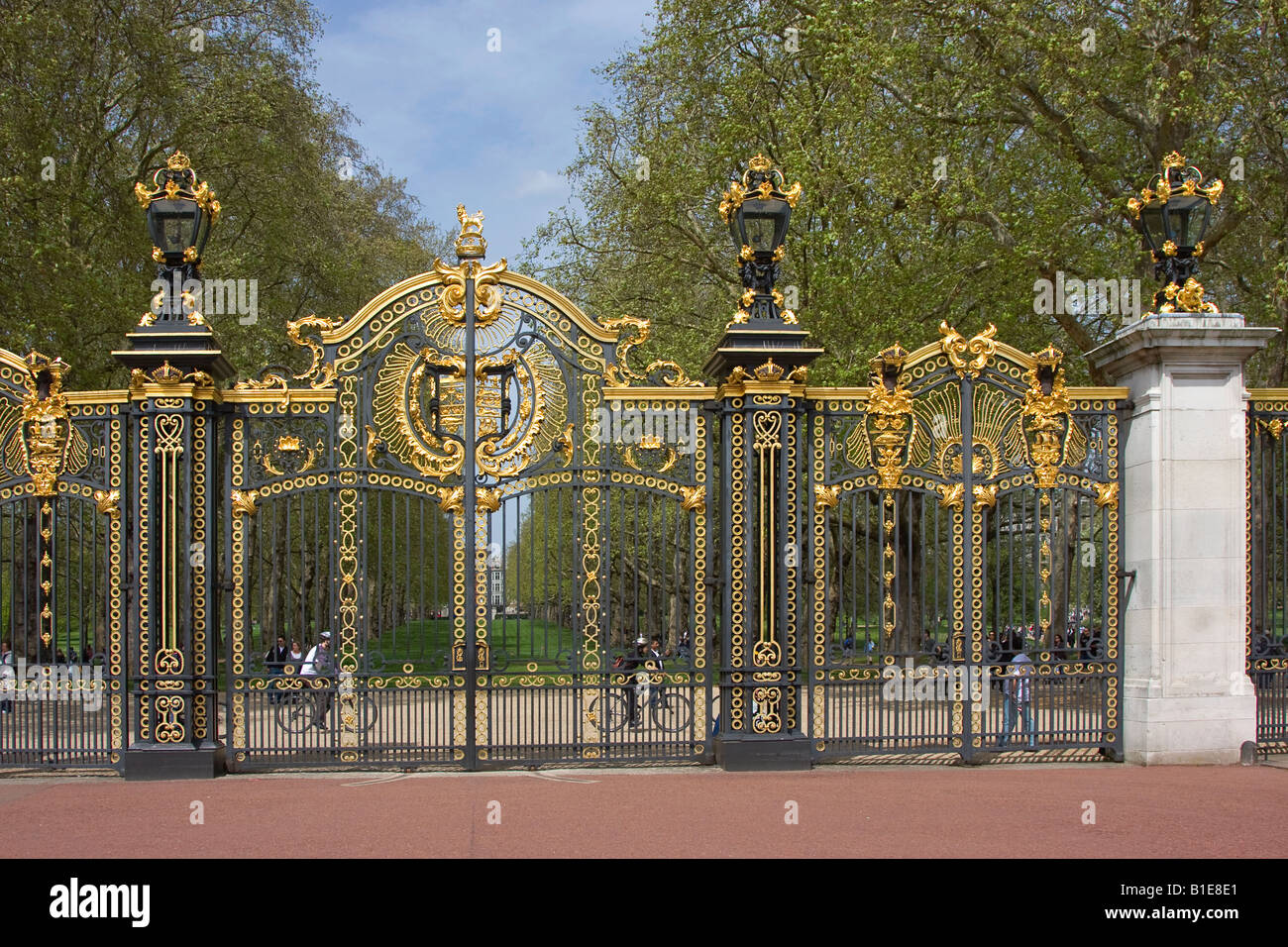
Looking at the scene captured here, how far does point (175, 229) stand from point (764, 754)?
6701 millimetres

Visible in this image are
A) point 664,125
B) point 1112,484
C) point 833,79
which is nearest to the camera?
point 1112,484

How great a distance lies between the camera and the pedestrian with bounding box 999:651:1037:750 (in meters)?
10.7

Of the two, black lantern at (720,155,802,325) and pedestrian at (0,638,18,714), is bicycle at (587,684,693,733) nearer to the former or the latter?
black lantern at (720,155,802,325)

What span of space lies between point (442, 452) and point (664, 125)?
1297cm

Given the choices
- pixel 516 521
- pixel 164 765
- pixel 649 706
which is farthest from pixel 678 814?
pixel 164 765

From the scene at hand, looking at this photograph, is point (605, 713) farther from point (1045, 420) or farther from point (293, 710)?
point (1045, 420)

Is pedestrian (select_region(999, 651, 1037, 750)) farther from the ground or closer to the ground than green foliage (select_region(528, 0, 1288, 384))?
closer to the ground

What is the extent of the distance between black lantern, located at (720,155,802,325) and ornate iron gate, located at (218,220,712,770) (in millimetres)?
914

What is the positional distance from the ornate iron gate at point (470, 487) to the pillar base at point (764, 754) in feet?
1.18

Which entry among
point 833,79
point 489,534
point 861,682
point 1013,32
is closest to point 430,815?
point 489,534

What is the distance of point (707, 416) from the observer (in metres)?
10.8

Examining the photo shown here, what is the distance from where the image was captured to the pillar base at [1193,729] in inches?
416

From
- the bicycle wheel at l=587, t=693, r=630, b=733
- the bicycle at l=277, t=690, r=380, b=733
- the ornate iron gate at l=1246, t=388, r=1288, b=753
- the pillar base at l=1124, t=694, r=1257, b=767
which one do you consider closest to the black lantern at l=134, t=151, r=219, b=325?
the bicycle at l=277, t=690, r=380, b=733
